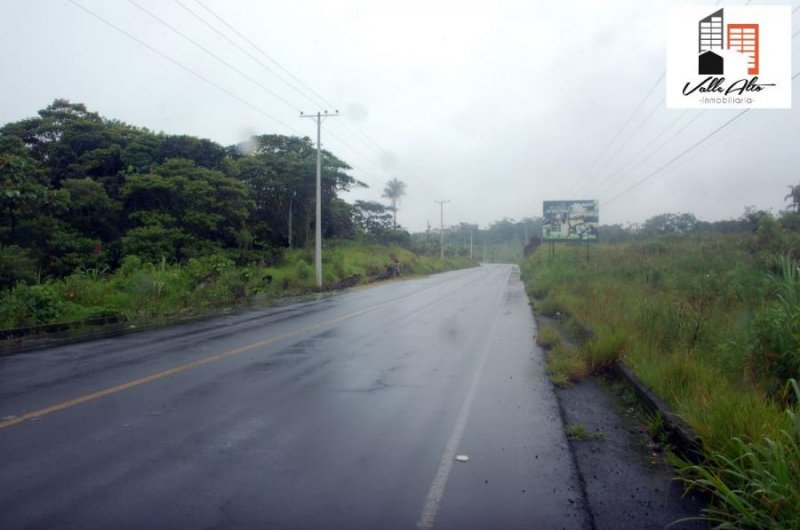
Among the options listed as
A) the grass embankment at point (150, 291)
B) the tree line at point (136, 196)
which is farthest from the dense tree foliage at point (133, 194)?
the grass embankment at point (150, 291)

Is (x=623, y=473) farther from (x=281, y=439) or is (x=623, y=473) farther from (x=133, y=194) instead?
(x=133, y=194)

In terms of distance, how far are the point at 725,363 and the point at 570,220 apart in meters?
32.7

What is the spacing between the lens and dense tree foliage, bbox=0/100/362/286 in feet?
80.0

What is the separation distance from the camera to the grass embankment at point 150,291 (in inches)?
594

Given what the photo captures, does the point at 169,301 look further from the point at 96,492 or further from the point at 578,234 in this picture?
the point at 578,234

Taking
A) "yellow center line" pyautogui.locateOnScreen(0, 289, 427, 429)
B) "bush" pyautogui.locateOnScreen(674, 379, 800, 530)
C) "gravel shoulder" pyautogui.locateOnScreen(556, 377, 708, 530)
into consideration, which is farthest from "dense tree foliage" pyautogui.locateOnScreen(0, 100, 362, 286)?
"bush" pyautogui.locateOnScreen(674, 379, 800, 530)

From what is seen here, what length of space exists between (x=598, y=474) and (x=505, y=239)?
5349 inches

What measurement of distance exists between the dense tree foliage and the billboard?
14547 millimetres

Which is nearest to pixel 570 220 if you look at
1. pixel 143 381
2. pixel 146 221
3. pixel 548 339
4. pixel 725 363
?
pixel 146 221

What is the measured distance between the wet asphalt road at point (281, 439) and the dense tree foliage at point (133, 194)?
12.5 metres

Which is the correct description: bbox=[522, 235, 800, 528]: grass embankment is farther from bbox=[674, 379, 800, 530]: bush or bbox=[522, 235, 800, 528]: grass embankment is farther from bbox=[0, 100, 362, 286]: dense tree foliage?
bbox=[0, 100, 362, 286]: dense tree foliage

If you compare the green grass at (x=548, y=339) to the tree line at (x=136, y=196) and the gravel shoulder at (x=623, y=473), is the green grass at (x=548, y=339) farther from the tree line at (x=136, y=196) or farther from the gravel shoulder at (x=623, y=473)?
the tree line at (x=136, y=196)

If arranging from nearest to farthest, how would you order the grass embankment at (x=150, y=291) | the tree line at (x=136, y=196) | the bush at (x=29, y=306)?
the bush at (x=29, y=306) → the grass embankment at (x=150, y=291) → the tree line at (x=136, y=196)

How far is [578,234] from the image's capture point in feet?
129
